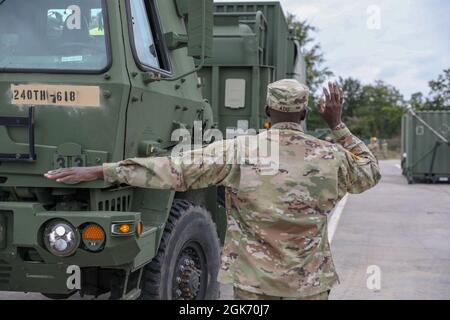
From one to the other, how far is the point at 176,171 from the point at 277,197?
1.46 feet

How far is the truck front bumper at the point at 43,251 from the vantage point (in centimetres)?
323

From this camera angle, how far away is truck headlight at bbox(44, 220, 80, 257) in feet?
10.6

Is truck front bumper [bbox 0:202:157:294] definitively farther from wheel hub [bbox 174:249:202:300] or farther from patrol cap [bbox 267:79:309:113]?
patrol cap [bbox 267:79:309:113]

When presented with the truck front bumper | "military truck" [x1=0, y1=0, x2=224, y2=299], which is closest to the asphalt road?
"military truck" [x1=0, y1=0, x2=224, y2=299]

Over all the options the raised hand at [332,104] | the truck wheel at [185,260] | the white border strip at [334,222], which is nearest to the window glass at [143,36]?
the truck wheel at [185,260]

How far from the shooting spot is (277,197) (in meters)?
2.62

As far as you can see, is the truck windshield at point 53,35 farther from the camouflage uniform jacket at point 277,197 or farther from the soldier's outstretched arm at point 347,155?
the soldier's outstretched arm at point 347,155

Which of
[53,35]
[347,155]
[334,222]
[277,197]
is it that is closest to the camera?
[277,197]

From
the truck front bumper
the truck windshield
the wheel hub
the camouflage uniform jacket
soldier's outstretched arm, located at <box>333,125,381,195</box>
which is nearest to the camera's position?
the camouflage uniform jacket

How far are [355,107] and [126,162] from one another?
72.6 metres

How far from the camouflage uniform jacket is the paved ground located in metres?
3.27

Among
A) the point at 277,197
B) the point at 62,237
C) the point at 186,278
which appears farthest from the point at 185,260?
the point at 277,197

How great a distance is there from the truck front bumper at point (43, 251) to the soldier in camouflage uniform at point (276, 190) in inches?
22.9

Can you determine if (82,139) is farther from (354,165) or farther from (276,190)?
(354,165)
